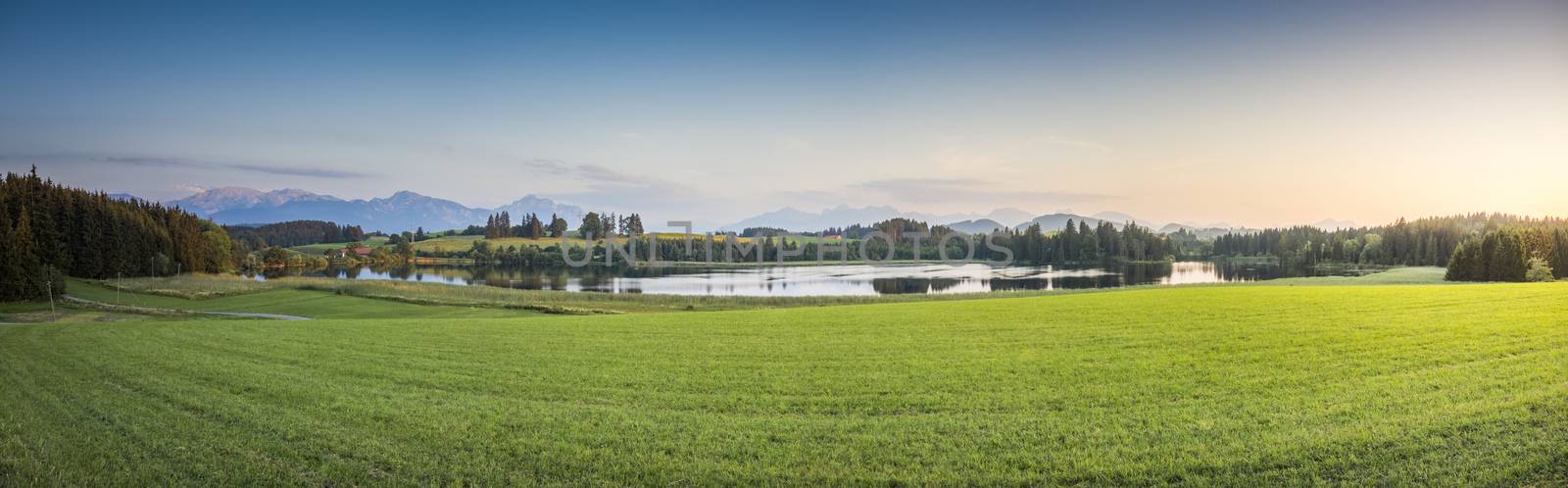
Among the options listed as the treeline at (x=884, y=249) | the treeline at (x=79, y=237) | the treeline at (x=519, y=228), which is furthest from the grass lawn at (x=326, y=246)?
the treeline at (x=79, y=237)

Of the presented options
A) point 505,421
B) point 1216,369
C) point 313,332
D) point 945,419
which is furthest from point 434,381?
point 1216,369

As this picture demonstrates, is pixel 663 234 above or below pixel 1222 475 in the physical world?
above

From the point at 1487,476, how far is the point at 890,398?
6435 millimetres

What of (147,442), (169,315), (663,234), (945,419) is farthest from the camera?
(663,234)

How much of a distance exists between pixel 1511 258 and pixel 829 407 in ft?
276

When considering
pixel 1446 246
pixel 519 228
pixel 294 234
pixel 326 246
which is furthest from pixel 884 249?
pixel 294 234

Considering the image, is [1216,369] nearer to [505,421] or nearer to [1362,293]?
[505,421]

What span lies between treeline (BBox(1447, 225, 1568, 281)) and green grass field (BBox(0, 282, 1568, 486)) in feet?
209

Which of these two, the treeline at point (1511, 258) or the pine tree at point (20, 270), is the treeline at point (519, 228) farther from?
the treeline at point (1511, 258)

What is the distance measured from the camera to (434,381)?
40.0 ft

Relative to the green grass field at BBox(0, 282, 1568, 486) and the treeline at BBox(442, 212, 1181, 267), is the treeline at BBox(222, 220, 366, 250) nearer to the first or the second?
the treeline at BBox(442, 212, 1181, 267)

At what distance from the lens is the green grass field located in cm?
721

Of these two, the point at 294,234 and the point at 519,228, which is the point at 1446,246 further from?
the point at 294,234

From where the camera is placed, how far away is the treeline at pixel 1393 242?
10312 centimetres
